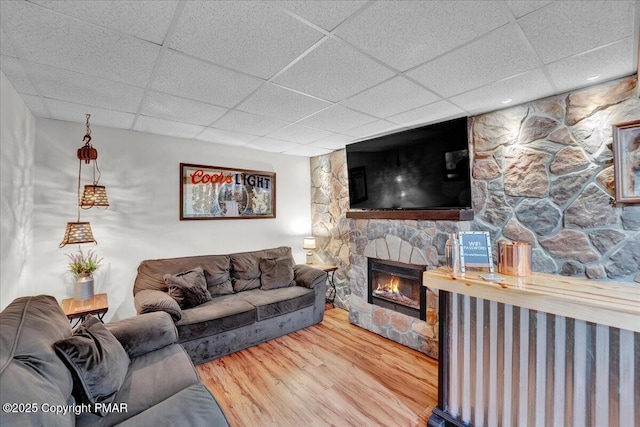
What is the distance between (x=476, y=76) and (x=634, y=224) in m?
1.53

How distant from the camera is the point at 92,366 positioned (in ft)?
4.57

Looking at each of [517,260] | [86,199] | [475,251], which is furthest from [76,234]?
[517,260]

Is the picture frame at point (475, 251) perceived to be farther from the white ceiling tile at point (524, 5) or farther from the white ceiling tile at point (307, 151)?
the white ceiling tile at point (307, 151)

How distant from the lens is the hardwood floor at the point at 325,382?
1997mm

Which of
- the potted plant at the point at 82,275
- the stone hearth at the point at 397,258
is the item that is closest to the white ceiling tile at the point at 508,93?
the stone hearth at the point at 397,258

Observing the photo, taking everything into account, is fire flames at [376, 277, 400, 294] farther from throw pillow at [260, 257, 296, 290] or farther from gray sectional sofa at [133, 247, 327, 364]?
throw pillow at [260, 257, 296, 290]

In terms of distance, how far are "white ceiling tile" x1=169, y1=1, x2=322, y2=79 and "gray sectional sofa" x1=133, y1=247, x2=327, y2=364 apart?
84.4 inches

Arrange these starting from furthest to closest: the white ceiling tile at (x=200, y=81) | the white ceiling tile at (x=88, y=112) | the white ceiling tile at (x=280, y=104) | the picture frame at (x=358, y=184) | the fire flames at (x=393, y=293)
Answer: the picture frame at (x=358, y=184), the fire flames at (x=393, y=293), the white ceiling tile at (x=88, y=112), the white ceiling tile at (x=280, y=104), the white ceiling tile at (x=200, y=81)

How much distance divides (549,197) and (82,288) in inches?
170

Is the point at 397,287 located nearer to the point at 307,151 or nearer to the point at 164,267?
the point at 307,151

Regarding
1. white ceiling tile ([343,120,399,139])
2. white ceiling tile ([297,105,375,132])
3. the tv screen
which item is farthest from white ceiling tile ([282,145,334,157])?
white ceiling tile ([297,105,375,132])

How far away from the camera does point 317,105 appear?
2.44m

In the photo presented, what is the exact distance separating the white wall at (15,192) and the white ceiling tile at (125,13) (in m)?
1.10

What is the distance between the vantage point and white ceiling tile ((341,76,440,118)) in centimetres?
208
